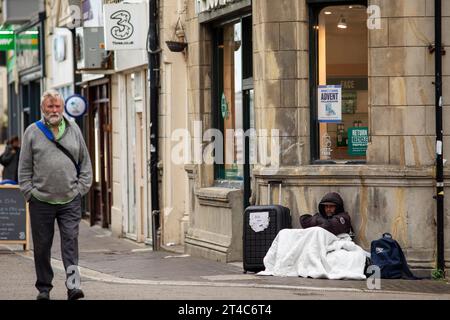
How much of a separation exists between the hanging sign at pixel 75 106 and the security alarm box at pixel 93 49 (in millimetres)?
1708

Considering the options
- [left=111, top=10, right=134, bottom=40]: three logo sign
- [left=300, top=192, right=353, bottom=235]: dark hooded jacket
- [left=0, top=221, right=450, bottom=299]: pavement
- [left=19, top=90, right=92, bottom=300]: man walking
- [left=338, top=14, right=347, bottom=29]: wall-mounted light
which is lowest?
[left=0, top=221, right=450, bottom=299]: pavement

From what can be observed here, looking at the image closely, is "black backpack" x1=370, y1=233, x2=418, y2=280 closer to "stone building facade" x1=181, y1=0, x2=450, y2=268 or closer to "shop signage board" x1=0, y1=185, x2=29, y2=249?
"stone building facade" x1=181, y1=0, x2=450, y2=268

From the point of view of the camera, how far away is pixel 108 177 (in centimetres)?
2564

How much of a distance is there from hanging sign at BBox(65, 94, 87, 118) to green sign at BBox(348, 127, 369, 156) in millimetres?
11559

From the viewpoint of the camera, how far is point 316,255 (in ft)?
48.5

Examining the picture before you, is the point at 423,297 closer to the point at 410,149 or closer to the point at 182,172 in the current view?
the point at 410,149

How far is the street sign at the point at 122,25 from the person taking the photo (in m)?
21.2

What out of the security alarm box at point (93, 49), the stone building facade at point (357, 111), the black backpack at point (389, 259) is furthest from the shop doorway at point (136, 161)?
the black backpack at point (389, 259)

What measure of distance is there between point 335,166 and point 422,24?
1957mm

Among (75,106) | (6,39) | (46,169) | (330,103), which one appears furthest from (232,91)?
(6,39)

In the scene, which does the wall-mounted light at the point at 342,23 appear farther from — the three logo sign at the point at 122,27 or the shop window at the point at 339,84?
the three logo sign at the point at 122,27

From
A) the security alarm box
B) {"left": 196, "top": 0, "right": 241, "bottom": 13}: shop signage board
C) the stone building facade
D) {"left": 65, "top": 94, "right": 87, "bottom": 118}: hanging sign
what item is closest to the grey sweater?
the stone building facade

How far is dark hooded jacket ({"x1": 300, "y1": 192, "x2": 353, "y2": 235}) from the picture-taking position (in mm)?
15102

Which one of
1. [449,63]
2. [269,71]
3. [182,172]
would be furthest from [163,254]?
[449,63]
